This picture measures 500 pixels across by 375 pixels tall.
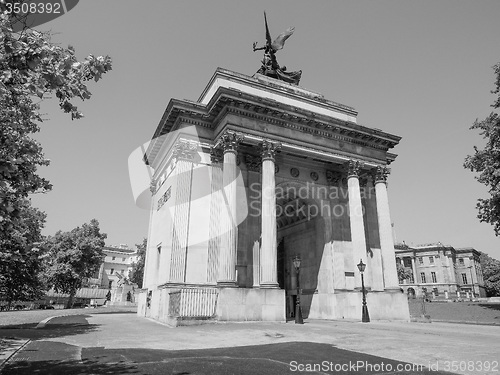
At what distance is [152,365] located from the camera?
22.6 ft

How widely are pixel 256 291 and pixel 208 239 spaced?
175 inches

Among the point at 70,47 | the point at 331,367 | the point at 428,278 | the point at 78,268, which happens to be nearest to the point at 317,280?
the point at 331,367

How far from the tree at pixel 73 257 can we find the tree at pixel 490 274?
3020 inches

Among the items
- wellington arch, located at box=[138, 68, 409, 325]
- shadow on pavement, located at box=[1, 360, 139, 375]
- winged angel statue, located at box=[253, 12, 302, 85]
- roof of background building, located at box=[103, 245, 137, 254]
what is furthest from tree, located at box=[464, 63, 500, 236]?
roof of background building, located at box=[103, 245, 137, 254]

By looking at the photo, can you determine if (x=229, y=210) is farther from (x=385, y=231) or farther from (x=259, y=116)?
(x=385, y=231)

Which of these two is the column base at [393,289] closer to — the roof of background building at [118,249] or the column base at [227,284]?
the column base at [227,284]

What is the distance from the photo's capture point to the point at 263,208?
68.9ft

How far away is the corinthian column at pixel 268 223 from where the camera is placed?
781 inches

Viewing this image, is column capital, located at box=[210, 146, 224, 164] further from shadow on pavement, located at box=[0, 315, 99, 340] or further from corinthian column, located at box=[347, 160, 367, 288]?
shadow on pavement, located at box=[0, 315, 99, 340]

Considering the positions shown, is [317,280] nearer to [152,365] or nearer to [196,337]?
[196,337]

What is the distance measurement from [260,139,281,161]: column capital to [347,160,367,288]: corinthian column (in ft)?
21.6

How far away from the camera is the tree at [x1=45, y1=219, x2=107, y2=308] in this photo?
50.6 meters

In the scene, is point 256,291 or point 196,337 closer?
point 196,337

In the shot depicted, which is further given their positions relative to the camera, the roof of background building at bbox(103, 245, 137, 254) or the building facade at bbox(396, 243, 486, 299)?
the roof of background building at bbox(103, 245, 137, 254)
